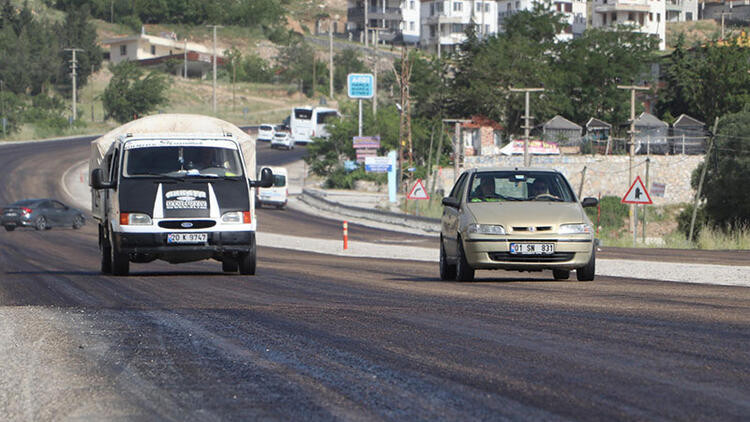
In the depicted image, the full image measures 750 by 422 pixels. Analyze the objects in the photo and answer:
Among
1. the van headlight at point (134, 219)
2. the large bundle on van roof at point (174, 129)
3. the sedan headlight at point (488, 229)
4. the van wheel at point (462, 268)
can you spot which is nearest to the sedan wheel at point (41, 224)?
the large bundle on van roof at point (174, 129)

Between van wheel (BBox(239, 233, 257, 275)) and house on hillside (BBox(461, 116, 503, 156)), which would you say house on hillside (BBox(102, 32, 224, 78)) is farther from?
van wheel (BBox(239, 233, 257, 275))

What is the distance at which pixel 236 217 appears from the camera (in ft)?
59.5

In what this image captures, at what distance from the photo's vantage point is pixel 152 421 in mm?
6066

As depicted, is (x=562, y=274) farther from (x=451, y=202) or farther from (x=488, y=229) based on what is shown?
(x=488, y=229)

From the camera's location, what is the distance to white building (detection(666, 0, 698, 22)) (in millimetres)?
187500

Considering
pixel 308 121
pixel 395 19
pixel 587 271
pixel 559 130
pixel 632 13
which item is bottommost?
pixel 587 271

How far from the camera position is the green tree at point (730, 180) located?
5712 cm

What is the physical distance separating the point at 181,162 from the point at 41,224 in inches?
1153

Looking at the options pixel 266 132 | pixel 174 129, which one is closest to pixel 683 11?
pixel 266 132

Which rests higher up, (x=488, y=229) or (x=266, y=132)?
(x=266, y=132)

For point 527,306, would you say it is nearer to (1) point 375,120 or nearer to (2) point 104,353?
(2) point 104,353

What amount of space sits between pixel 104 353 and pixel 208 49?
496 feet

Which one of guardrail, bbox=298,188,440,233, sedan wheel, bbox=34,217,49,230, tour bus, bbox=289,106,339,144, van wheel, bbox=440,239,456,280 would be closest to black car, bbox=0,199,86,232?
sedan wheel, bbox=34,217,49,230

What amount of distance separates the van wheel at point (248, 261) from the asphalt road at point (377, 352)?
2516 millimetres
